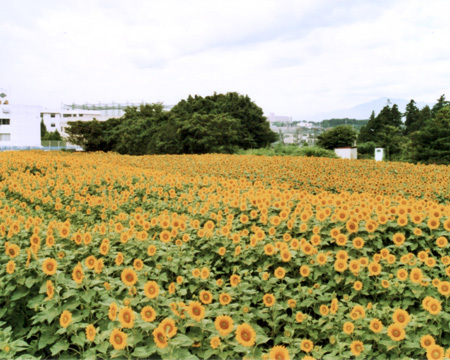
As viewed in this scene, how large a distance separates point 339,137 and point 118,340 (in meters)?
31.7

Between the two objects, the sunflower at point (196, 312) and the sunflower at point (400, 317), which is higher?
the sunflower at point (196, 312)

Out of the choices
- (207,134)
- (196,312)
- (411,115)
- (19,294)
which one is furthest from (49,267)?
(411,115)

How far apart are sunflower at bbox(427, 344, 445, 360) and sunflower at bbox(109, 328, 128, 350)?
1496mm

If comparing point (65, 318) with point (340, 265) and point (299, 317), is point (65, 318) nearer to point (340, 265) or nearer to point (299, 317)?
point (299, 317)

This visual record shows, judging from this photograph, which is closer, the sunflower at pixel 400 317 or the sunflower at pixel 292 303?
the sunflower at pixel 400 317

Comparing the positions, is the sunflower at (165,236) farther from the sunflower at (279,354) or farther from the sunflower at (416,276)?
the sunflower at (416,276)

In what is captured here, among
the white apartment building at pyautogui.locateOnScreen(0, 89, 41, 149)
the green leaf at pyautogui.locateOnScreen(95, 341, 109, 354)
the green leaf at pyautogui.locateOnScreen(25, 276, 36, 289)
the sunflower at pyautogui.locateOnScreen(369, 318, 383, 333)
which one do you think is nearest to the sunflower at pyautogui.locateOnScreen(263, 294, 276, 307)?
the sunflower at pyautogui.locateOnScreen(369, 318, 383, 333)

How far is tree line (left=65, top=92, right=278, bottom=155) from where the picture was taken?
74.1 ft

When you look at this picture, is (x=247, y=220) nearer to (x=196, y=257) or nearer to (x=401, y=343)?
(x=196, y=257)

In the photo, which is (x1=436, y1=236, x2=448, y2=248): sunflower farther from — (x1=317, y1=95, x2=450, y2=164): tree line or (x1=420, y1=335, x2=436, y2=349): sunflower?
(x1=317, y1=95, x2=450, y2=164): tree line

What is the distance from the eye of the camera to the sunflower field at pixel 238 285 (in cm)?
206

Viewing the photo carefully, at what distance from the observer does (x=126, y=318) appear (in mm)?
1947

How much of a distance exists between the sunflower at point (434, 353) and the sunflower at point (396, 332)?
0.46ft

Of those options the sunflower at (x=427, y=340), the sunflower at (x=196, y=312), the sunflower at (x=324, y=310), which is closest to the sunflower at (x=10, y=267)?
the sunflower at (x=196, y=312)
